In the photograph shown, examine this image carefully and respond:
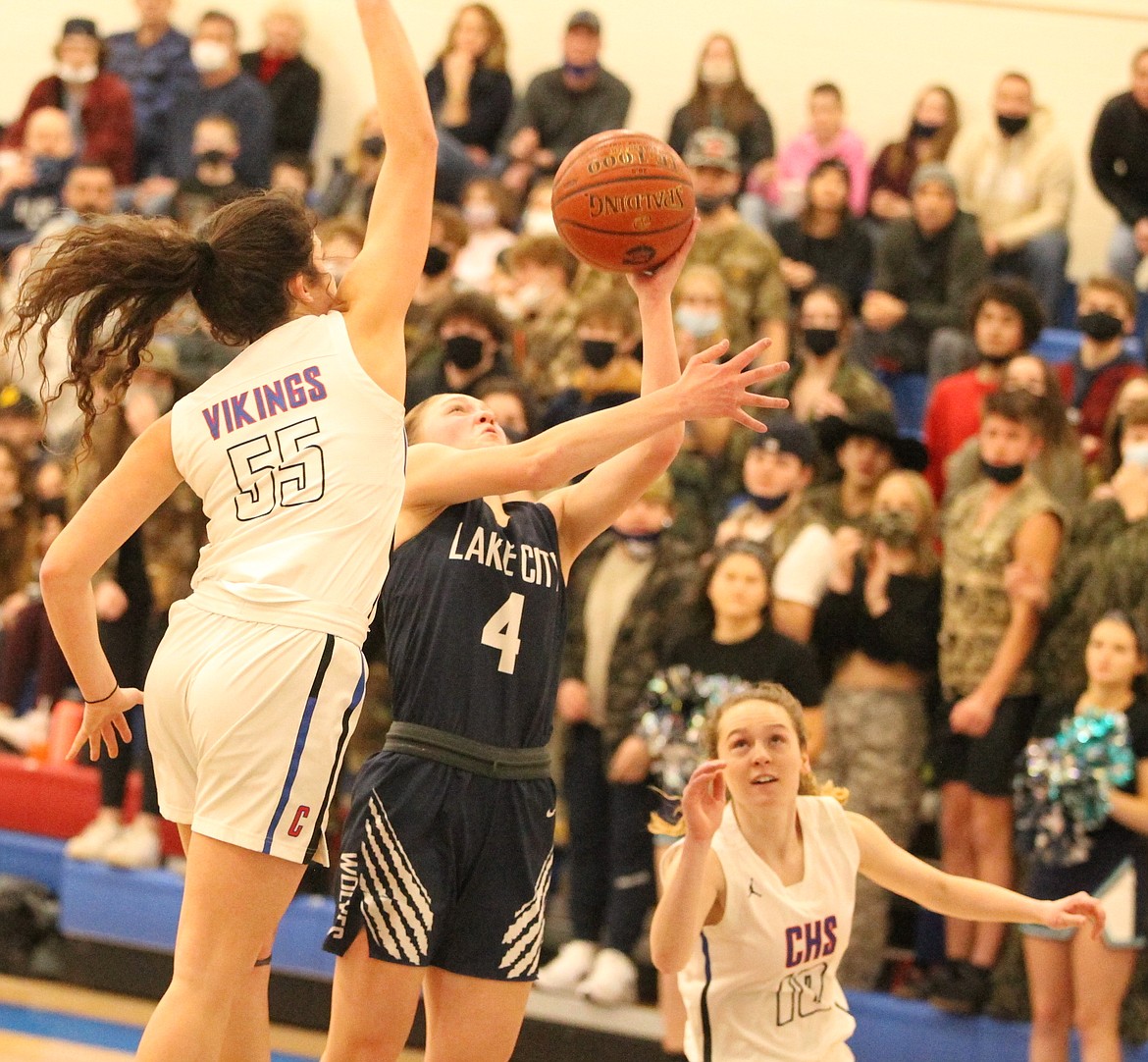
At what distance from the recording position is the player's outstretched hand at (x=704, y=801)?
10.6ft

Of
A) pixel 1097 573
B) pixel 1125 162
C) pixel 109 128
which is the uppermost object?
pixel 1125 162

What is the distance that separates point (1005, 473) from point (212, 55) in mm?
6234

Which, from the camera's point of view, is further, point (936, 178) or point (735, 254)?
point (936, 178)

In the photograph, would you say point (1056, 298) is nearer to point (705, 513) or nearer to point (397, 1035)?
point (705, 513)

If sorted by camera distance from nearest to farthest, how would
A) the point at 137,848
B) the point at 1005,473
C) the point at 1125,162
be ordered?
the point at 1005,473
the point at 137,848
the point at 1125,162

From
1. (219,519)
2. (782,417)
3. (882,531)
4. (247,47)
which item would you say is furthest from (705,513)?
(247,47)

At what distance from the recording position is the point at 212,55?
1021cm

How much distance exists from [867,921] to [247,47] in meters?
8.16

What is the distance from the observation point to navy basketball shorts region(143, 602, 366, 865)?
9.78 feet

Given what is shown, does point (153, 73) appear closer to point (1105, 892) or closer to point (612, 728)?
point (612, 728)

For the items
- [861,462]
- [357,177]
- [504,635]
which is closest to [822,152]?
[357,177]

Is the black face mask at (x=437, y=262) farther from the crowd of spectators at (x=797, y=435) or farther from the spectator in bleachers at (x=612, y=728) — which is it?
the spectator in bleachers at (x=612, y=728)

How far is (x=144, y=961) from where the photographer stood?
21.8ft

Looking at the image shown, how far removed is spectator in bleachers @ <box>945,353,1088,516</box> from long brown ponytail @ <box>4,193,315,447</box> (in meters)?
3.40
